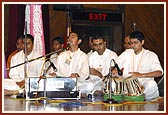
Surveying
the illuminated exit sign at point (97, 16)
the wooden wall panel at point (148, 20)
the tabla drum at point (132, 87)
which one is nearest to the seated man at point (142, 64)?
the tabla drum at point (132, 87)

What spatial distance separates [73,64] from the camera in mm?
5969

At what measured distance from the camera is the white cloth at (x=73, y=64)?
19.3 feet

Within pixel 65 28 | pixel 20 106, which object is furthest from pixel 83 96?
pixel 65 28

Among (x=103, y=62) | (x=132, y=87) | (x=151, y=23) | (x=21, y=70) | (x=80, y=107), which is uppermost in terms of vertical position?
(x=151, y=23)

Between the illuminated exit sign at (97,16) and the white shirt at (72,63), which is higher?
the illuminated exit sign at (97,16)

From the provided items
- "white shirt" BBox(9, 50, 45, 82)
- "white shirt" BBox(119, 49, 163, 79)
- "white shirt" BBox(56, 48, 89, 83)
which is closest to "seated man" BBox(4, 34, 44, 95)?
"white shirt" BBox(9, 50, 45, 82)

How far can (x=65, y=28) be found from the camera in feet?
27.9

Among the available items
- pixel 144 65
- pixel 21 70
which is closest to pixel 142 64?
pixel 144 65

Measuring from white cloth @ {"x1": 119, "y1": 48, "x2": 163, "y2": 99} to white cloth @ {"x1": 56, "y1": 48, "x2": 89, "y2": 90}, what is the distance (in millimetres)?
509

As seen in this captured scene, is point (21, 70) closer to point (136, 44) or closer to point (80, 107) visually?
point (136, 44)

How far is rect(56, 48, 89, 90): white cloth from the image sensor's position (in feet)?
19.3

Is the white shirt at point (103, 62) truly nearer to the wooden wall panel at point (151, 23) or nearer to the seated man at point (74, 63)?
the seated man at point (74, 63)

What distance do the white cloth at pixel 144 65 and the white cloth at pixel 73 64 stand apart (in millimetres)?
509

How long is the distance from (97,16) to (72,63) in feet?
9.36
